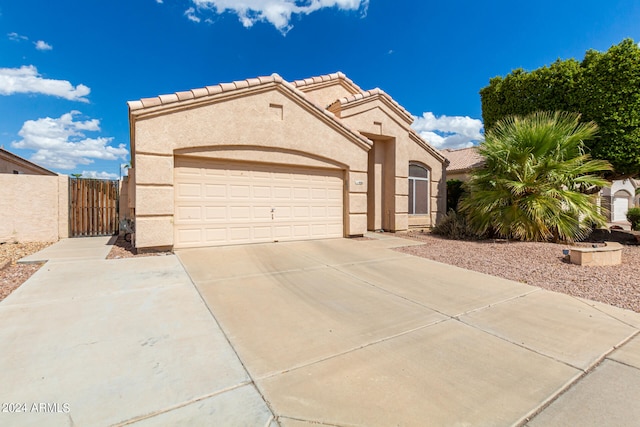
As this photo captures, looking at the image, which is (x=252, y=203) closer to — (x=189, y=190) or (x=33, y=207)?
(x=189, y=190)

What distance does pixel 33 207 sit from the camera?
9242mm

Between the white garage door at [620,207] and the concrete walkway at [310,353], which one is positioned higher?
the white garage door at [620,207]

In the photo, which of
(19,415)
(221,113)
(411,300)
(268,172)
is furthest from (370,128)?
(19,415)

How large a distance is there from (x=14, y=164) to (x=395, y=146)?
20.3 m

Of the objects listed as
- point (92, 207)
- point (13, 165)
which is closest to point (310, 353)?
point (92, 207)

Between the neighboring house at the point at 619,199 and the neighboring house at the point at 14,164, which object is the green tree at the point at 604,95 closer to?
the neighboring house at the point at 619,199

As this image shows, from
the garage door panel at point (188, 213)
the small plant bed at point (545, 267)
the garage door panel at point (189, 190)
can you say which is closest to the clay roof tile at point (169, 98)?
the garage door panel at point (189, 190)

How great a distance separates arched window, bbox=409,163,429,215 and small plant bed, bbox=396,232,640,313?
3.84 meters

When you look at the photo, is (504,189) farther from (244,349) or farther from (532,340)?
(244,349)

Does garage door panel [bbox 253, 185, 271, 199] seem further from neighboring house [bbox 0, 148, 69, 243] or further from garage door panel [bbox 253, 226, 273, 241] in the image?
neighboring house [bbox 0, 148, 69, 243]

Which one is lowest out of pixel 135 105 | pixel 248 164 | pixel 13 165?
pixel 248 164

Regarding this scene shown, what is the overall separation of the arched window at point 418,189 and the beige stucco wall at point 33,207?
12.5 meters

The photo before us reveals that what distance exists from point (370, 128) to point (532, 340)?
9.83m

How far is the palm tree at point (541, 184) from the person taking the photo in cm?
910
